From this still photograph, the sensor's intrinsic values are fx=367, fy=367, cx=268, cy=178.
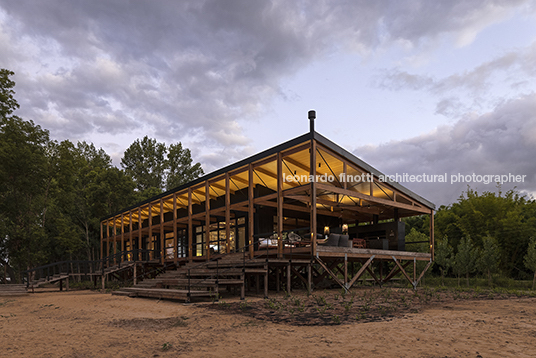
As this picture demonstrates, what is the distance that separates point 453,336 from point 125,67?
72.4 ft

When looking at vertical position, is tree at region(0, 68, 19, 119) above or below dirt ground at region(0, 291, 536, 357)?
above

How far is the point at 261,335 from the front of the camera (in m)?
6.49

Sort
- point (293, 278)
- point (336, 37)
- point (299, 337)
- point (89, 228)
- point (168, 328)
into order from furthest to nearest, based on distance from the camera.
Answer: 1. point (89, 228)
2. point (293, 278)
3. point (336, 37)
4. point (168, 328)
5. point (299, 337)

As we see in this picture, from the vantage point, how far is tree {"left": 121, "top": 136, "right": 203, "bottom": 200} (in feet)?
167

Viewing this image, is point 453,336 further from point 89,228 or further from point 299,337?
point 89,228

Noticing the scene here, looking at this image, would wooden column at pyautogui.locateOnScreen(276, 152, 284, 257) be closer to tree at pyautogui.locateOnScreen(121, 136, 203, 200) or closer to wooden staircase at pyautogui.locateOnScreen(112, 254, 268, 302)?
wooden staircase at pyautogui.locateOnScreen(112, 254, 268, 302)

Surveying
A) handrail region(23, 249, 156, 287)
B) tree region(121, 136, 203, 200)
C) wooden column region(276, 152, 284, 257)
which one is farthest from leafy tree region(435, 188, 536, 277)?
tree region(121, 136, 203, 200)

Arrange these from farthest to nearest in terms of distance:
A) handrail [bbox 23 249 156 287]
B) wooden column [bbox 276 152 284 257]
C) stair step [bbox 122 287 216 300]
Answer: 1. handrail [bbox 23 249 156 287]
2. wooden column [bbox 276 152 284 257]
3. stair step [bbox 122 287 216 300]

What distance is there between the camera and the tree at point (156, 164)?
50.8 m

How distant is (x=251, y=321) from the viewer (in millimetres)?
7836

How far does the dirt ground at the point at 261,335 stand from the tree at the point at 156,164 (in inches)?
1685

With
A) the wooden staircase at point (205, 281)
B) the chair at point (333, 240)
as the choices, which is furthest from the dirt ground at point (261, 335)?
the chair at point (333, 240)

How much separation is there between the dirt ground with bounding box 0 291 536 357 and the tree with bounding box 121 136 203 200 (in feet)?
140

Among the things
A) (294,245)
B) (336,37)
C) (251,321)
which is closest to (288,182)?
→ (294,245)
